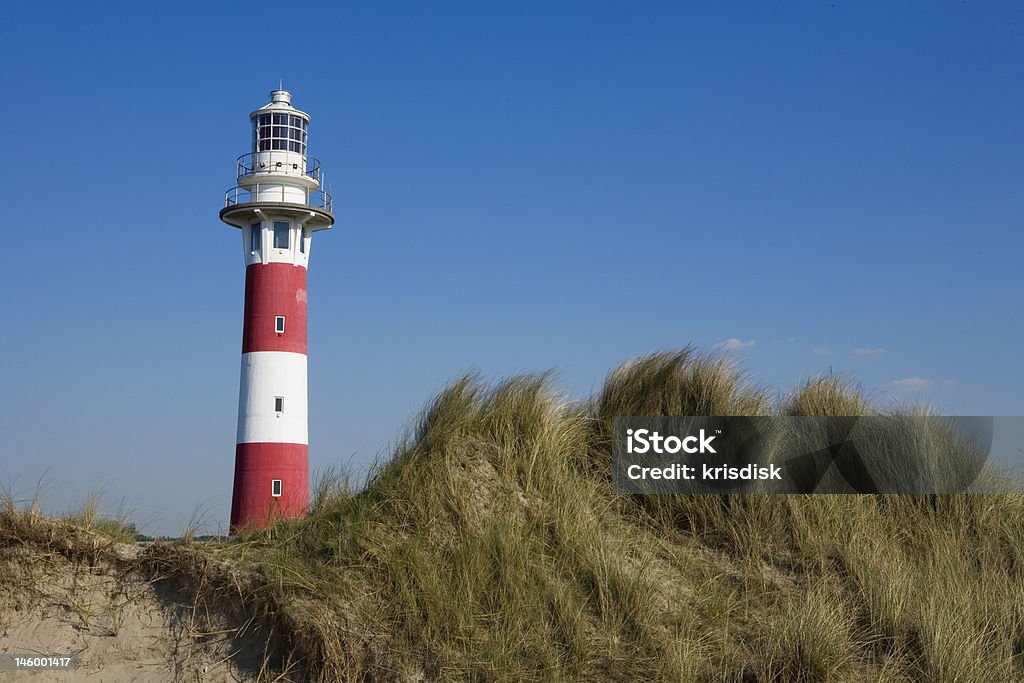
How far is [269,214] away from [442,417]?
555 inches

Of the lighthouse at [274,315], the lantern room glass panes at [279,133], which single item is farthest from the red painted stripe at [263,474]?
the lantern room glass panes at [279,133]

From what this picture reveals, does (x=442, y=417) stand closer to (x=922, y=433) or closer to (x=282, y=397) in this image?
(x=922, y=433)

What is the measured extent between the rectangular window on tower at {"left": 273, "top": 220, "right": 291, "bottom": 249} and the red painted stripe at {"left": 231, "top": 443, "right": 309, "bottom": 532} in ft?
13.7

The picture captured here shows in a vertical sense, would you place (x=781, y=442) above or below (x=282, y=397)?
below

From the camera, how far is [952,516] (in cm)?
872

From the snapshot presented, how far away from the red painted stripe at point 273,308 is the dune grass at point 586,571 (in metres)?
12.1

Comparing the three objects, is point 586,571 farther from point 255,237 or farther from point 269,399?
point 255,237

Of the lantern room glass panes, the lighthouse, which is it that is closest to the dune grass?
the lighthouse

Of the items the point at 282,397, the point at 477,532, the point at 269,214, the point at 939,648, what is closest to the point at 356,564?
the point at 477,532

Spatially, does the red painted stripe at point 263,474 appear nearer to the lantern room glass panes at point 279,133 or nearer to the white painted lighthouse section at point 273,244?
the white painted lighthouse section at point 273,244

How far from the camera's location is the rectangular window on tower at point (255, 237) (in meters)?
20.8

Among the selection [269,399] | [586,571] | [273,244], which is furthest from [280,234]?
[586,571]

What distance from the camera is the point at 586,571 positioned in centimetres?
705

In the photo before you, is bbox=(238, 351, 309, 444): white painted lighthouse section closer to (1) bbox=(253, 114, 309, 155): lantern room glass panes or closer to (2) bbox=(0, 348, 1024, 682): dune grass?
(1) bbox=(253, 114, 309, 155): lantern room glass panes
